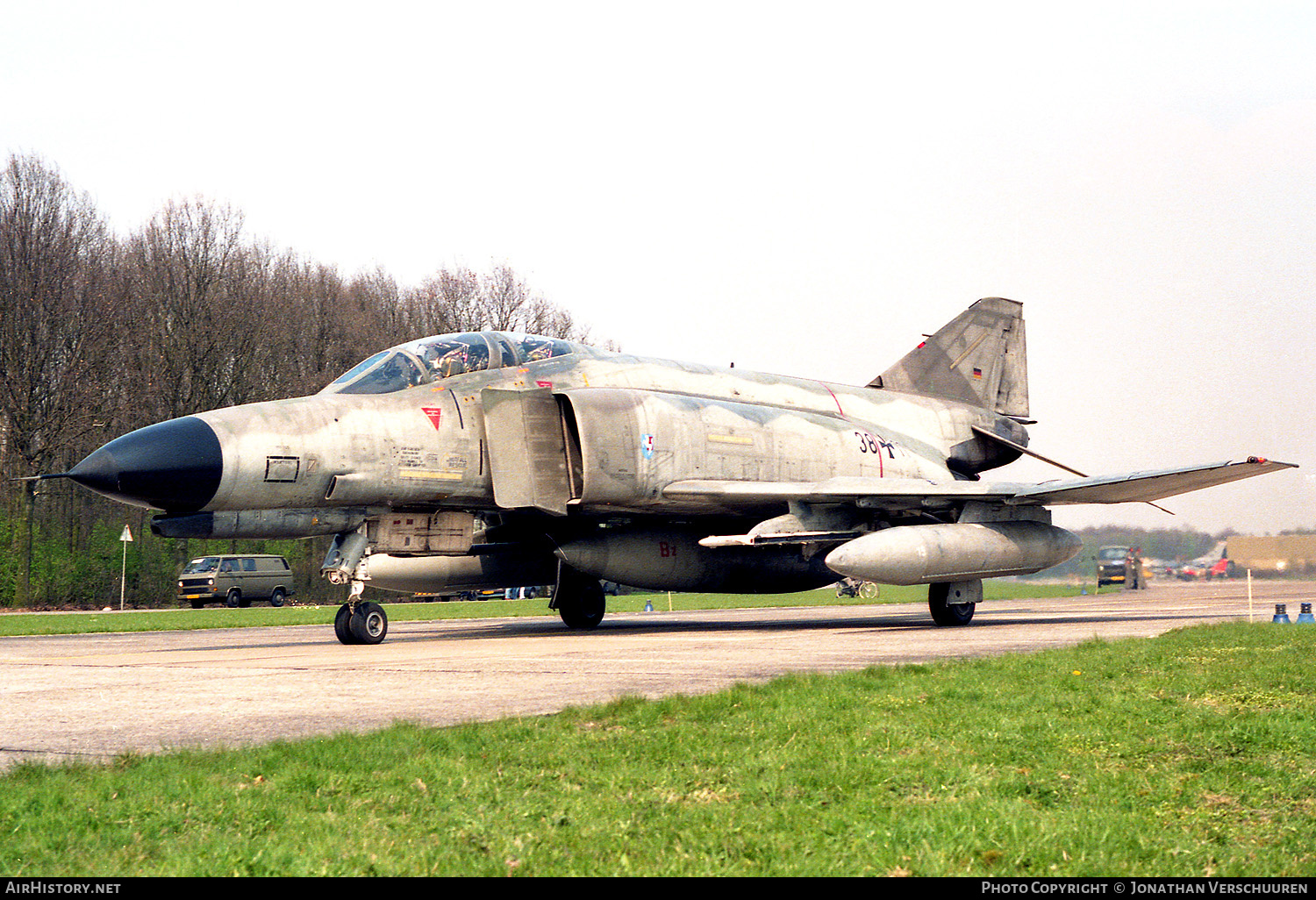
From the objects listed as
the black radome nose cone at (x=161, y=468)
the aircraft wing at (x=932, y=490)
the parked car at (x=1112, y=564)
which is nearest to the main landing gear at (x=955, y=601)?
the aircraft wing at (x=932, y=490)

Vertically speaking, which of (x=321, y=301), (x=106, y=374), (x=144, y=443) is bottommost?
(x=144, y=443)

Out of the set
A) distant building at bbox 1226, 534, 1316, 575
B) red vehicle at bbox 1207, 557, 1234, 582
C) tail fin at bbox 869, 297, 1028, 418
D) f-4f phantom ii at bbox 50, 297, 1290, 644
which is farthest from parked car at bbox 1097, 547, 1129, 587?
f-4f phantom ii at bbox 50, 297, 1290, 644

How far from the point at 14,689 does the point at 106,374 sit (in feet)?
108

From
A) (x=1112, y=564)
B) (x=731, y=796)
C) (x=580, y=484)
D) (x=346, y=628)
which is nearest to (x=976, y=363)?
(x=580, y=484)

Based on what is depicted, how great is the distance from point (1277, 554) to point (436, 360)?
69.9 feet

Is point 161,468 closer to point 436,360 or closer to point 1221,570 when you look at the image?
point 436,360

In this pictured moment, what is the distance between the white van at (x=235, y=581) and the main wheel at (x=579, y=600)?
21.0 m

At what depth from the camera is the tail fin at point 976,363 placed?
23.3 m

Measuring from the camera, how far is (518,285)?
51.6 m

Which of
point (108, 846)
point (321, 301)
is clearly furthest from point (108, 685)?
point (321, 301)

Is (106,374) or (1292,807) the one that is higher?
(106,374)

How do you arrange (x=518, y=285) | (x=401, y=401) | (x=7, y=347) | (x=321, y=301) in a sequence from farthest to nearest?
(x=518, y=285), (x=321, y=301), (x=7, y=347), (x=401, y=401)

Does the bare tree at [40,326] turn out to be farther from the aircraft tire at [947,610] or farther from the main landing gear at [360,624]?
the aircraft tire at [947,610]

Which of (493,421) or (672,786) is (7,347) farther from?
(672,786)
